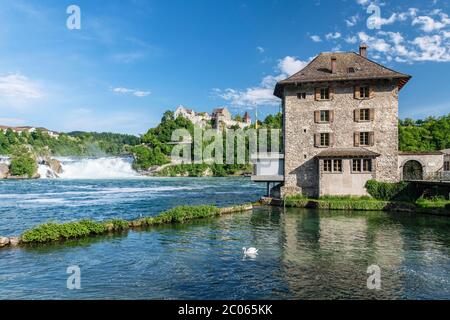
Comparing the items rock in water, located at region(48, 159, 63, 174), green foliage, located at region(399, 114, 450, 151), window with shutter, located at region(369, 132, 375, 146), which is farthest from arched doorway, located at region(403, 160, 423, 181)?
rock in water, located at region(48, 159, 63, 174)

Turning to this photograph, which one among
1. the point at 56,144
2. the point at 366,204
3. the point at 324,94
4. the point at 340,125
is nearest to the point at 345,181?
the point at 366,204

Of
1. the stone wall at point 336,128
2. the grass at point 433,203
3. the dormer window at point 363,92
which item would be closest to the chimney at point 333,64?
the stone wall at point 336,128

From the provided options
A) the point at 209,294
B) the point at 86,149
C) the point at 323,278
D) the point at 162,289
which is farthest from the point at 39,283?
the point at 86,149

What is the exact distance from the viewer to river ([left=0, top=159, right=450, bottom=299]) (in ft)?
39.7

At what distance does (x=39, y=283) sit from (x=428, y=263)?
658 inches

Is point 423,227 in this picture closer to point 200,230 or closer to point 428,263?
point 428,263

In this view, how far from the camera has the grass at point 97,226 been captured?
1919cm

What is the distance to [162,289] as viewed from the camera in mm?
12281

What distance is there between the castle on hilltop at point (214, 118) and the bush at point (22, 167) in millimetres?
64464

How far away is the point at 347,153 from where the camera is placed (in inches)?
1242

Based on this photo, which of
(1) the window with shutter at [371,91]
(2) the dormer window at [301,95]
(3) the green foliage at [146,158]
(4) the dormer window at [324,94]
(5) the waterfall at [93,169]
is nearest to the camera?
(1) the window with shutter at [371,91]

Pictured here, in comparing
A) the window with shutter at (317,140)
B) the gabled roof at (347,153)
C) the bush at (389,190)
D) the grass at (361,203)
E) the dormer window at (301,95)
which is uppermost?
the dormer window at (301,95)

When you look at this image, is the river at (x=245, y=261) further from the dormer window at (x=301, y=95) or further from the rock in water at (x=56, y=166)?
the rock in water at (x=56, y=166)

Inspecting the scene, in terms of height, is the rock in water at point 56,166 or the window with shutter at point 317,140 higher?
the window with shutter at point 317,140
